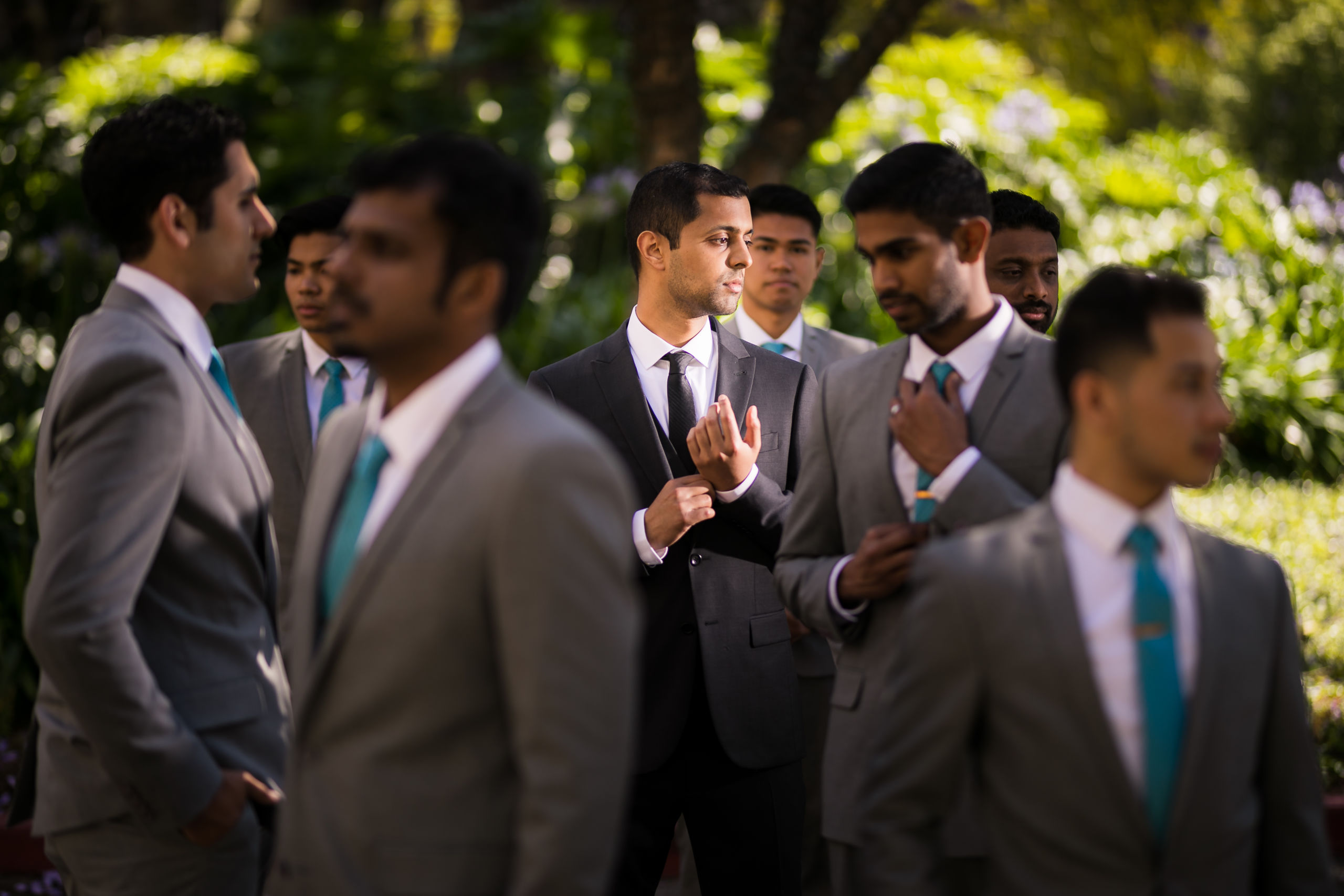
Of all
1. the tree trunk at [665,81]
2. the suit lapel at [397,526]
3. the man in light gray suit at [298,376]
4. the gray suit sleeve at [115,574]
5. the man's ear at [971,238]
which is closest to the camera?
the suit lapel at [397,526]

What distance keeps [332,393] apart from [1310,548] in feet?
20.7

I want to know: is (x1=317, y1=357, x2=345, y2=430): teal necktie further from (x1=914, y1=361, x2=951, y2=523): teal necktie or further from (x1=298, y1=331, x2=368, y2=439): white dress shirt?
(x1=914, y1=361, x2=951, y2=523): teal necktie

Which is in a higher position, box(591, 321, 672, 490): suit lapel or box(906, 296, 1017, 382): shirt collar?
box(906, 296, 1017, 382): shirt collar

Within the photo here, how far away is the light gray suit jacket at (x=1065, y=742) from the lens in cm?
202

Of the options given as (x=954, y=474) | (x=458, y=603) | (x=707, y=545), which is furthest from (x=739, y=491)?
(x=458, y=603)

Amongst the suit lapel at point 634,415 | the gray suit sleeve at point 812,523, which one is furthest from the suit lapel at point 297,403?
the gray suit sleeve at point 812,523

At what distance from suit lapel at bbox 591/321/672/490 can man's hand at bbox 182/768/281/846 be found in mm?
1468

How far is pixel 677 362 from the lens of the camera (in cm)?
376

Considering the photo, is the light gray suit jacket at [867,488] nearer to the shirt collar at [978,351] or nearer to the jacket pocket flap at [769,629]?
the shirt collar at [978,351]

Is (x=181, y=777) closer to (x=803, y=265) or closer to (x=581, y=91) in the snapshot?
(x=803, y=265)

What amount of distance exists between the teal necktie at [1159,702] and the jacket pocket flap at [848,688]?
0.76 m

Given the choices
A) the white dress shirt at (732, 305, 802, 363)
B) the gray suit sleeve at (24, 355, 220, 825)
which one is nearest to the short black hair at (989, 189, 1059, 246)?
the white dress shirt at (732, 305, 802, 363)

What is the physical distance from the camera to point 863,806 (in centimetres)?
223

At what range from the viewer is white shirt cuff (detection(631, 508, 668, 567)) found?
3461mm
